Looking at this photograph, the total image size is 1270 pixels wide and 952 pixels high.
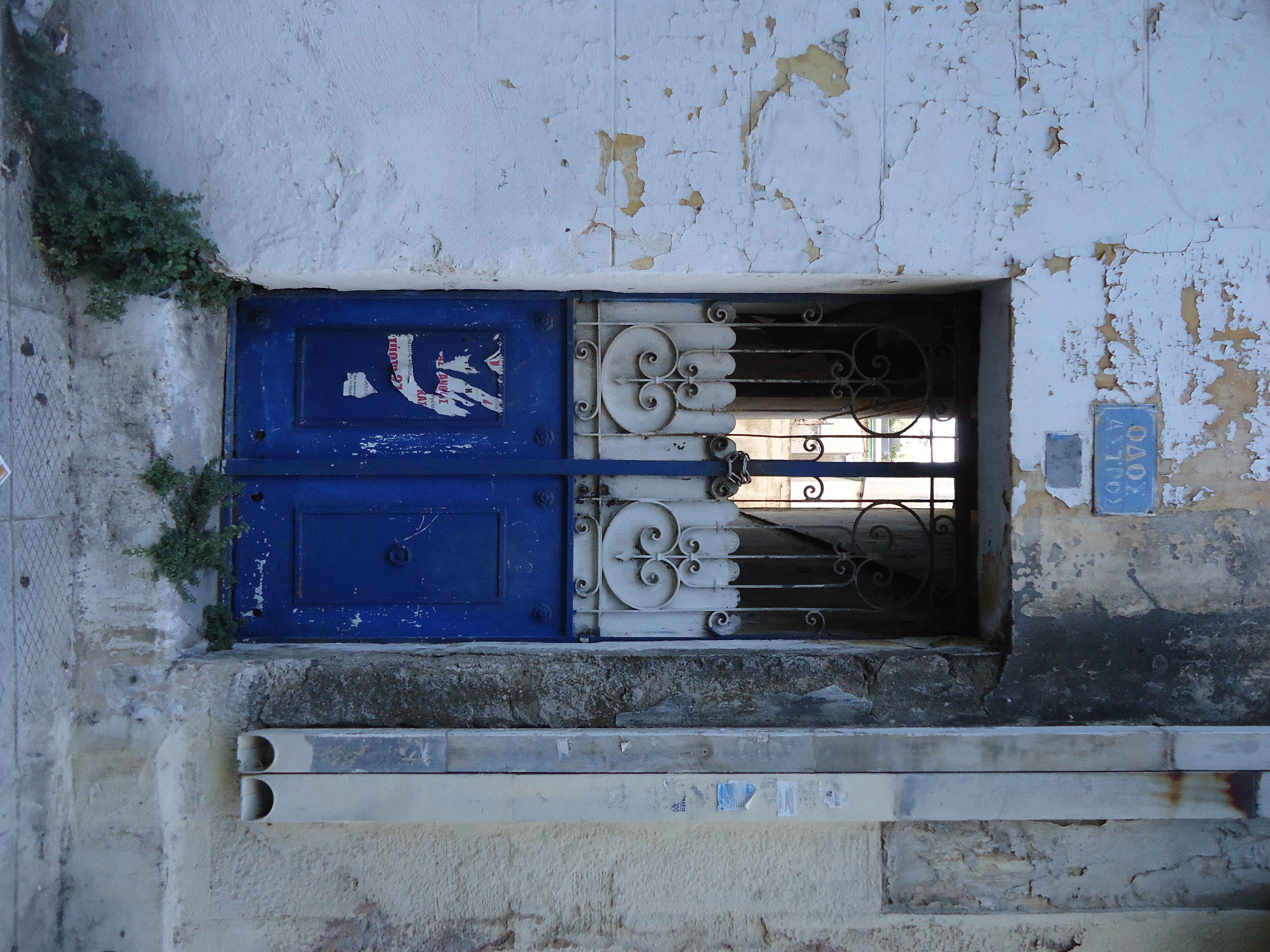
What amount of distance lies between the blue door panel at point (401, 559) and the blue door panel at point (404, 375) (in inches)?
6.9

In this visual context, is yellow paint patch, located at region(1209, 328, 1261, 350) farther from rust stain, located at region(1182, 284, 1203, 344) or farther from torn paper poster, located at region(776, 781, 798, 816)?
torn paper poster, located at region(776, 781, 798, 816)

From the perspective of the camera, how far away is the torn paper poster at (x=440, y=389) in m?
3.10

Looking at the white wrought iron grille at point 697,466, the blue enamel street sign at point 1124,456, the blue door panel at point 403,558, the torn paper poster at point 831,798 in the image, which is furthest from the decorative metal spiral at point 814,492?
the blue door panel at point 403,558

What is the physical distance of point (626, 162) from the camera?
284 centimetres

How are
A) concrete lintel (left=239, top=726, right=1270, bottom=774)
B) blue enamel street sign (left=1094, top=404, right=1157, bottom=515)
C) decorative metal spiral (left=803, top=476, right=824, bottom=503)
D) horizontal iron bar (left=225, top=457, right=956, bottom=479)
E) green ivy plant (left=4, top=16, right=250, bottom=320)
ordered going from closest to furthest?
green ivy plant (left=4, top=16, right=250, bottom=320) → concrete lintel (left=239, top=726, right=1270, bottom=774) → blue enamel street sign (left=1094, top=404, right=1157, bottom=515) → horizontal iron bar (left=225, top=457, right=956, bottom=479) → decorative metal spiral (left=803, top=476, right=824, bottom=503)

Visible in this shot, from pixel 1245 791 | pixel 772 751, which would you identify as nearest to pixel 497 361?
pixel 772 751

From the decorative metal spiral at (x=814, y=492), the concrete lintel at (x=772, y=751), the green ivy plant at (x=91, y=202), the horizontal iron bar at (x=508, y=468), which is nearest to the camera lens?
the green ivy plant at (x=91, y=202)

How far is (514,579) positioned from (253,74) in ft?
7.10

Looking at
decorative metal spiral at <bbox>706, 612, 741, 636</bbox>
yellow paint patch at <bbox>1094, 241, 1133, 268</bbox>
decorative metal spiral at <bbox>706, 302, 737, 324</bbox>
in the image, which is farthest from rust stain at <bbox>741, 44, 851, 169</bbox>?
decorative metal spiral at <bbox>706, 612, 741, 636</bbox>

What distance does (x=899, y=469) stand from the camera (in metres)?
3.08

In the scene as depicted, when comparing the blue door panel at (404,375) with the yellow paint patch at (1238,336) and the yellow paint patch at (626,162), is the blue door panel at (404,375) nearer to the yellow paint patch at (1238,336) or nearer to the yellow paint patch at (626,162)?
the yellow paint patch at (626,162)

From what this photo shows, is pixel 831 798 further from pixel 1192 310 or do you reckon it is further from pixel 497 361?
pixel 1192 310

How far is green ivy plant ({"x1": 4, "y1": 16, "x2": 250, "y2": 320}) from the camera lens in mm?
2586

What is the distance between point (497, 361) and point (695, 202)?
1008 millimetres
